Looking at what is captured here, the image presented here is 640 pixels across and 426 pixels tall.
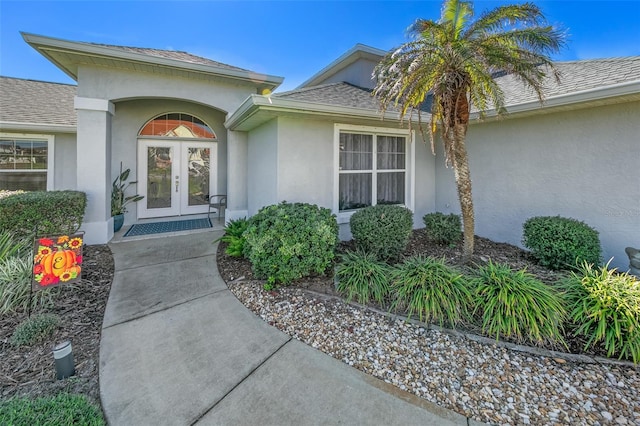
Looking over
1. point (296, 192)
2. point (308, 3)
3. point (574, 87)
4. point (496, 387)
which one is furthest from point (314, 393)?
point (308, 3)

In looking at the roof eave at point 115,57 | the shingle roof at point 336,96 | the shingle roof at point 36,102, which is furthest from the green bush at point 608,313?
the shingle roof at point 36,102

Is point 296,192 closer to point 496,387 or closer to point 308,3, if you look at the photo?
point 496,387

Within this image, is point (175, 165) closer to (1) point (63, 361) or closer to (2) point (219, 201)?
(2) point (219, 201)

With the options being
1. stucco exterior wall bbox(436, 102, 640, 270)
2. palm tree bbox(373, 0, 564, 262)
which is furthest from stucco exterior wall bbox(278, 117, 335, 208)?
stucco exterior wall bbox(436, 102, 640, 270)

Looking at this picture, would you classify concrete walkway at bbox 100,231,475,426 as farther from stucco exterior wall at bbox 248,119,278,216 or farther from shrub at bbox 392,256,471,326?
stucco exterior wall at bbox 248,119,278,216

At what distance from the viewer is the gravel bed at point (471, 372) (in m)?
2.42

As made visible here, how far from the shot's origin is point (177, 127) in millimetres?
9250

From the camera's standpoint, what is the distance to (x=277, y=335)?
345 centimetres

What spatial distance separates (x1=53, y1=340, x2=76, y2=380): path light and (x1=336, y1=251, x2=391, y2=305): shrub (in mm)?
3177

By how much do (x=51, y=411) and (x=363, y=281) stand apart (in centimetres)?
349

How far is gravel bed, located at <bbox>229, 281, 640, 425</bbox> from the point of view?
7.94 feet

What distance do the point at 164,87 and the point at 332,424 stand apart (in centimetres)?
837

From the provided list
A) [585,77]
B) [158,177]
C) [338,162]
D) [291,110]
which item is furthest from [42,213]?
[585,77]

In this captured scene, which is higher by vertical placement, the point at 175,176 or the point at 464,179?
the point at 175,176
